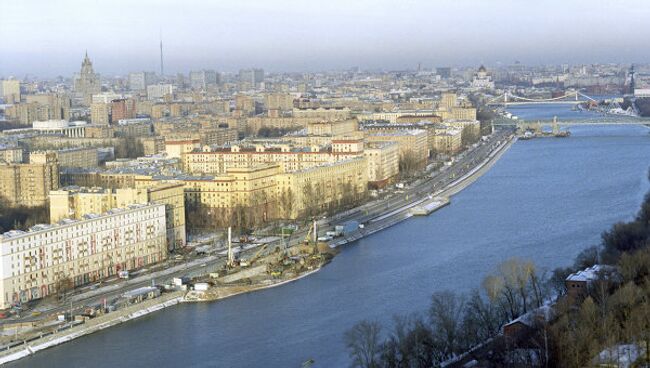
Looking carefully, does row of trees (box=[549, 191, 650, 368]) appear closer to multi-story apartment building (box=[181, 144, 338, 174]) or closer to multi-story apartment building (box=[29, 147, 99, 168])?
multi-story apartment building (box=[181, 144, 338, 174])

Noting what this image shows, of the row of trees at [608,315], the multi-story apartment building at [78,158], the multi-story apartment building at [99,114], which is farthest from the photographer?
the multi-story apartment building at [99,114]

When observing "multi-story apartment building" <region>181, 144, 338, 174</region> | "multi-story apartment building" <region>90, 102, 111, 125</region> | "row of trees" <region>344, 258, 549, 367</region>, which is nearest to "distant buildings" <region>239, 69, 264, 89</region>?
"multi-story apartment building" <region>90, 102, 111, 125</region>

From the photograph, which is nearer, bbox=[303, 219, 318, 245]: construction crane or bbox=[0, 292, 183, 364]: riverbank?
bbox=[0, 292, 183, 364]: riverbank

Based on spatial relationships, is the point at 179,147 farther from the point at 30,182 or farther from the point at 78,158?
the point at 30,182

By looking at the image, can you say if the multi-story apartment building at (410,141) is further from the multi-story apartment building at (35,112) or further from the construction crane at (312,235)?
the multi-story apartment building at (35,112)

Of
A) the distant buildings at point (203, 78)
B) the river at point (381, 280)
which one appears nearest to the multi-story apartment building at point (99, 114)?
the river at point (381, 280)

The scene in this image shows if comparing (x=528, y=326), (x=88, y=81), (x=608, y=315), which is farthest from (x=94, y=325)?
(x=88, y=81)

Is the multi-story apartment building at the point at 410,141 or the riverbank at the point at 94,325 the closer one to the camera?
the riverbank at the point at 94,325
